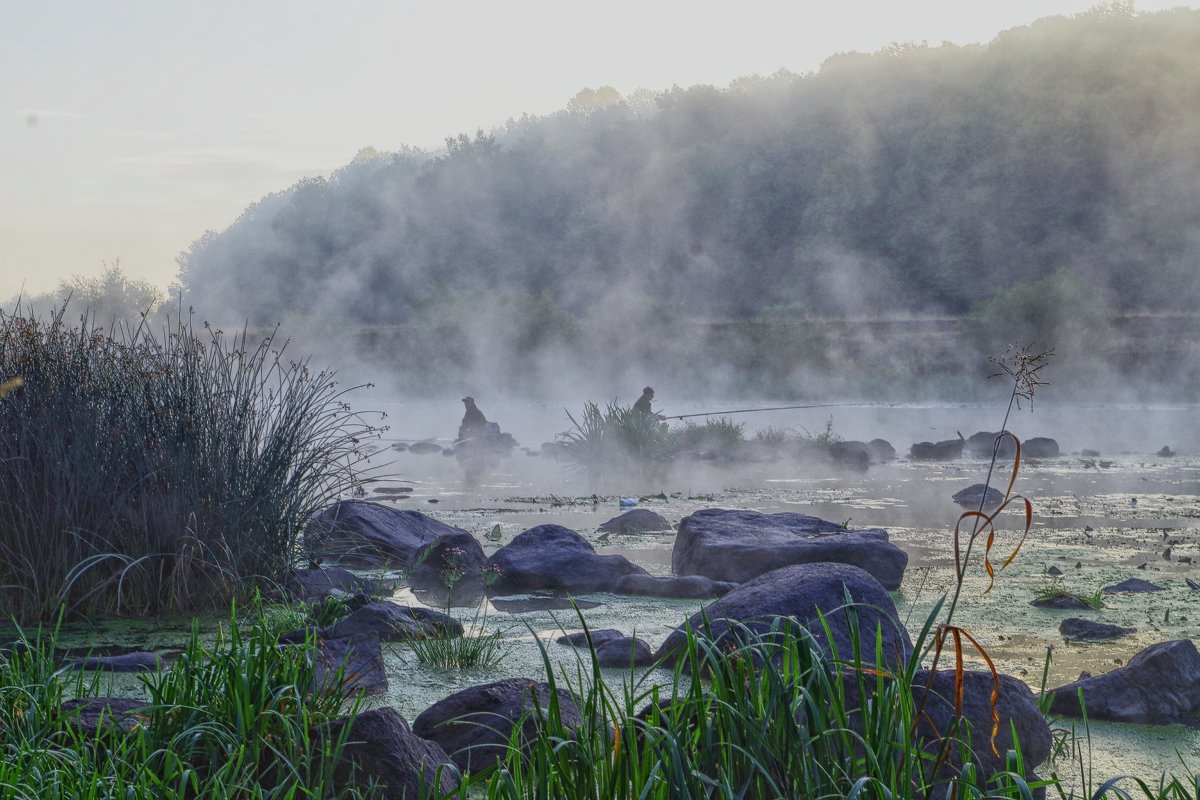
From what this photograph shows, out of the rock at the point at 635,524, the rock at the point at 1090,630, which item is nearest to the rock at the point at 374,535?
Result: the rock at the point at 635,524

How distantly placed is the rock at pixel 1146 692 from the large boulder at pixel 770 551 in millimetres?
2216

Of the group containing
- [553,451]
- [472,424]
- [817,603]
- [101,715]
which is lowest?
[101,715]

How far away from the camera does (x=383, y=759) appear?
→ 9.40 ft

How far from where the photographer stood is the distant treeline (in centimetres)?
4006

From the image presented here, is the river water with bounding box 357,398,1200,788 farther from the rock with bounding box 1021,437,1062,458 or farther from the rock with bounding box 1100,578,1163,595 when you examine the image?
the rock with bounding box 1021,437,1062,458

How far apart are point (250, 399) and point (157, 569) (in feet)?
2.82

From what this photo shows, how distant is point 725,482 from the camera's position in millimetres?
12492

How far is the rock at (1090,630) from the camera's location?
5.09 metres

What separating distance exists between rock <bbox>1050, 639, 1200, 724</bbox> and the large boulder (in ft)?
7.27

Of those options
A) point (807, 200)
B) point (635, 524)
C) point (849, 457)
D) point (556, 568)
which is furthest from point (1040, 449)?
point (807, 200)

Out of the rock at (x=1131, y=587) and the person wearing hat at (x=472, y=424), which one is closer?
the rock at (x=1131, y=587)

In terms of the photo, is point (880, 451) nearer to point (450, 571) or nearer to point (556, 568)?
point (556, 568)

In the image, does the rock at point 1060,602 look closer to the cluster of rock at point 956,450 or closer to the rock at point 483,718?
the rock at point 483,718

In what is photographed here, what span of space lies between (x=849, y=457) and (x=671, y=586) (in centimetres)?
901
